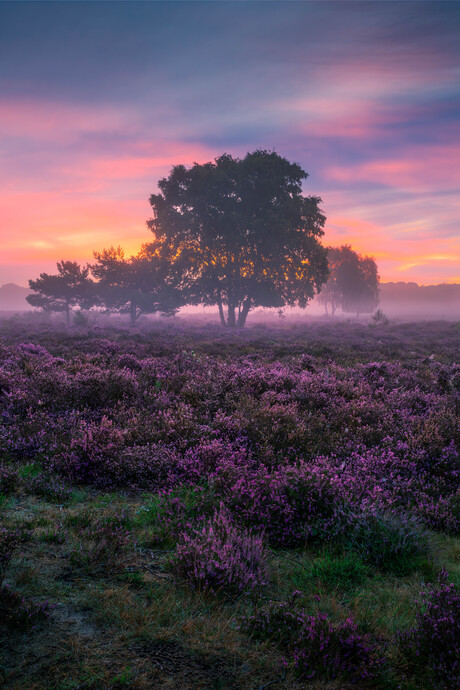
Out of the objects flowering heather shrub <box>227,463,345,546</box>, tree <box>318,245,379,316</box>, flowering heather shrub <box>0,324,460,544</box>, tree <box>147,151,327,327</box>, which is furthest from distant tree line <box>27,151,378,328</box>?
tree <box>318,245,379,316</box>

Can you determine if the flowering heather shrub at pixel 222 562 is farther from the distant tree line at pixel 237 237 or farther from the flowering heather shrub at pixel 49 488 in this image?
the distant tree line at pixel 237 237

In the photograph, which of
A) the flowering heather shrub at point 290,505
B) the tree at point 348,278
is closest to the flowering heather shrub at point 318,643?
the flowering heather shrub at point 290,505

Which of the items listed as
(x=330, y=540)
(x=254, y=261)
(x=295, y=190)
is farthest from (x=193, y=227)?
(x=330, y=540)

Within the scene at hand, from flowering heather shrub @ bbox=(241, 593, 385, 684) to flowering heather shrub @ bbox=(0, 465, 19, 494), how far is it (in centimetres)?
325

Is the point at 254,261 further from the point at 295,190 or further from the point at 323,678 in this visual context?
the point at 323,678

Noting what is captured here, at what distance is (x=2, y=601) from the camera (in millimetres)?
2701

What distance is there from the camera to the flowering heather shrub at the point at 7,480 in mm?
4624

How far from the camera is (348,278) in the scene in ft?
281

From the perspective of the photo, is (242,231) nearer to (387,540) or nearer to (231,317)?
(231,317)

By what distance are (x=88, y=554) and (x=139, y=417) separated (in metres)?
3.31

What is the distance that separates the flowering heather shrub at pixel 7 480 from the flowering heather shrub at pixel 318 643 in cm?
325

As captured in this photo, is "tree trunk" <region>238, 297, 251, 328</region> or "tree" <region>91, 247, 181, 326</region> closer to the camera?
"tree trunk" <region>238, 297, 251, 328</region>

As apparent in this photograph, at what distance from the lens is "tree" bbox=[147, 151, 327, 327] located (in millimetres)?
40781

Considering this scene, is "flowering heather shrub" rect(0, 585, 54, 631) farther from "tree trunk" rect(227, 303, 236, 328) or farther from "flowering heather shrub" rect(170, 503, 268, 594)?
"tree trunk" rect(227, 303, 236, 328)
